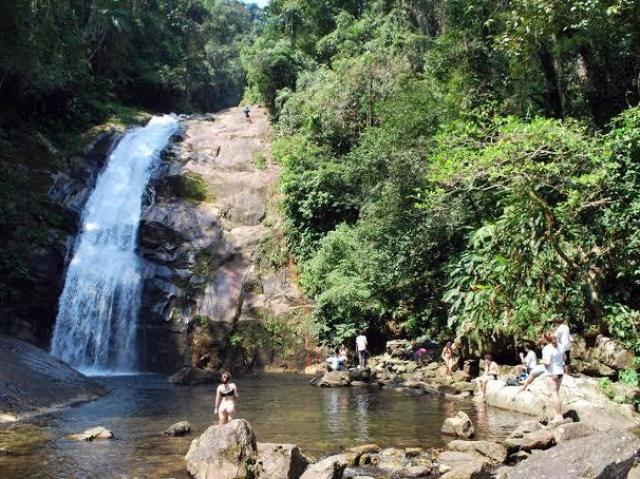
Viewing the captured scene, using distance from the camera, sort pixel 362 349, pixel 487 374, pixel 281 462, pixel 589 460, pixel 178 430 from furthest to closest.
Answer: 1. pixel 362 349
2. pixel 487 374
3. pixel 178 430
4. pixel 281 462
5. pixel 589 460

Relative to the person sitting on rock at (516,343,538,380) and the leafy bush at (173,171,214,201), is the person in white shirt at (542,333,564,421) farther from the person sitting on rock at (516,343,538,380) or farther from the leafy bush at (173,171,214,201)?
the leafy bush at (173,171,214,201)

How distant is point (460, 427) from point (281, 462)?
13.2ft

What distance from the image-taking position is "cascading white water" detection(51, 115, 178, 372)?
22.3 meters

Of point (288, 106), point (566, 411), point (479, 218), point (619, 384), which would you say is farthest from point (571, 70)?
point (288, 106)

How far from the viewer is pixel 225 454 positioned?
8.05 m

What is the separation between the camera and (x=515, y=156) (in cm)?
1270

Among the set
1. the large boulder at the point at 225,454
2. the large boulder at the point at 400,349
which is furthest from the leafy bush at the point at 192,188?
the large boulder at the point at 225,454

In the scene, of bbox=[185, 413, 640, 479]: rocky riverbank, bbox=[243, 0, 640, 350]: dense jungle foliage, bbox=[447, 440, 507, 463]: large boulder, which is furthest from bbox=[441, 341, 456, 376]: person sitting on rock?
bbox=[447, 440, 507, 463]: large boulder

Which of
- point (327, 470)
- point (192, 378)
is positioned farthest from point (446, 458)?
point (192, 378)

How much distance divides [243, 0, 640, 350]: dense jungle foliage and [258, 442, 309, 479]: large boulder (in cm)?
737

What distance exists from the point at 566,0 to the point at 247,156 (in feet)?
71.1

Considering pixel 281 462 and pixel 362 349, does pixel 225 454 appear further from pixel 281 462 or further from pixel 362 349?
pixel 362 349

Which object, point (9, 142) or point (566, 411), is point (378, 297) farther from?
point (9, 142)

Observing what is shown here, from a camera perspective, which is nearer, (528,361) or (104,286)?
(528,361)
